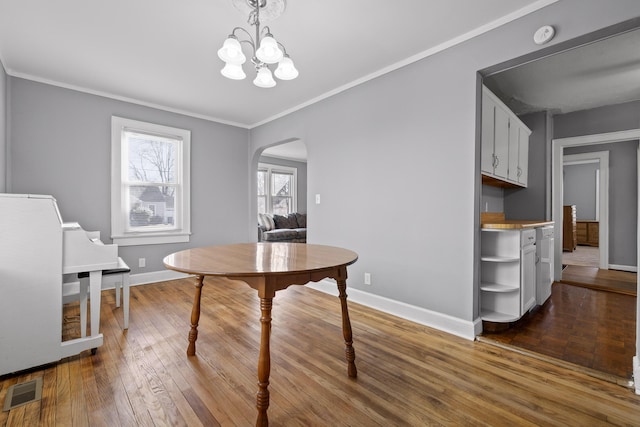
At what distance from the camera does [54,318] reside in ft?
5.95

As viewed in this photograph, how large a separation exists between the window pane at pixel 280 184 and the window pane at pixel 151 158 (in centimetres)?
383

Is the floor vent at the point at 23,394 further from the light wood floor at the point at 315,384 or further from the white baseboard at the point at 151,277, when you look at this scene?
the white baseboard at the point at 151,277

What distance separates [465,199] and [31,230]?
9.87 ft

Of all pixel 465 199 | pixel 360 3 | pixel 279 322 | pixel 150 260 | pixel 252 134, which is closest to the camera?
pixel 360 3

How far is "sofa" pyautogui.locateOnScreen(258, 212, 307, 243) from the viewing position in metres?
6.42

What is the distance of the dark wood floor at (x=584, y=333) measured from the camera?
6.33 ft

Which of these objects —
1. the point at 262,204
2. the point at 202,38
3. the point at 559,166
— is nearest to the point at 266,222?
the point at 262,204

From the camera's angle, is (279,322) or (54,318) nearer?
(54,318)

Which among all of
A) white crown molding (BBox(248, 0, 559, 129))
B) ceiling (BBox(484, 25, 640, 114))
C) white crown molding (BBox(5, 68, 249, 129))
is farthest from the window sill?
ceiling (BBox(484, 25, 640, 114))

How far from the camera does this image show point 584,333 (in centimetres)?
237

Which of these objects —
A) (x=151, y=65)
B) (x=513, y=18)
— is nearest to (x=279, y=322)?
(x=151, y=65)

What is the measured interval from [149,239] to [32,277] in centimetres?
217

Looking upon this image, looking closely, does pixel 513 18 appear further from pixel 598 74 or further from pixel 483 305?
pixel 483 305

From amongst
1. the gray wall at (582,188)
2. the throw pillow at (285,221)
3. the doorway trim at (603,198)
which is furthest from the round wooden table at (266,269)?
the gray wall at (582,188)
